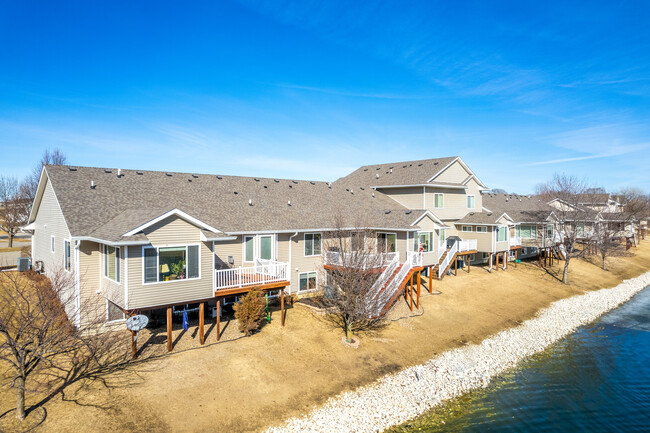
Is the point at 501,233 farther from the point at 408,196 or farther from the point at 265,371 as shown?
the point at 265,371

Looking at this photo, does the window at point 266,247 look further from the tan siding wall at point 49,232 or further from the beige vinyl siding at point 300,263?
the tan siding wall at point 49,232

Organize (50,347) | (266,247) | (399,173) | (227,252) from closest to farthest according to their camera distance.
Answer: (50,347) → (227,252) → (266,247) → (399,173)

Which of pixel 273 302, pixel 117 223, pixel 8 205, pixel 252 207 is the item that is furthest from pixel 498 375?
pixel 8 205

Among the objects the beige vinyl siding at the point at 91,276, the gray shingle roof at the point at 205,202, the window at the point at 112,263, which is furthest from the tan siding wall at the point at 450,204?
the beige vinyl siding at the point at 91,276

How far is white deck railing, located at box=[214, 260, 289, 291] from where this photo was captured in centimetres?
1692

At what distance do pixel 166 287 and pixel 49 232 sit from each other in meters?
10.4

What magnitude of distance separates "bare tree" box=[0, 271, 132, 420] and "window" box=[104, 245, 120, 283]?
1655mm

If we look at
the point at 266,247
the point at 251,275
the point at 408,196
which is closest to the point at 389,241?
the point at 408,196

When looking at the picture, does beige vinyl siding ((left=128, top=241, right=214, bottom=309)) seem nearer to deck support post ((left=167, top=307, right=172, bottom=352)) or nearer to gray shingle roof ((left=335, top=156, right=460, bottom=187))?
deck support post ((left=167, top=307, right=172, bottom=352))

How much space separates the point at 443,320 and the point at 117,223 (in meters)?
18.1

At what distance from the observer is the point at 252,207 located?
23.3 meters

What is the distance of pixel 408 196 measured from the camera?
32500 millimetres

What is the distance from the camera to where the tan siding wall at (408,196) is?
3164 cm

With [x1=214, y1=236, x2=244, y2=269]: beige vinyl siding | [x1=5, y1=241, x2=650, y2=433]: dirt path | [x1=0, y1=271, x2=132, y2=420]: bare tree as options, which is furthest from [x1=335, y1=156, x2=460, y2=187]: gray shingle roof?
[x1=0, y1=271, x2=132, y2=420]: bare tree
